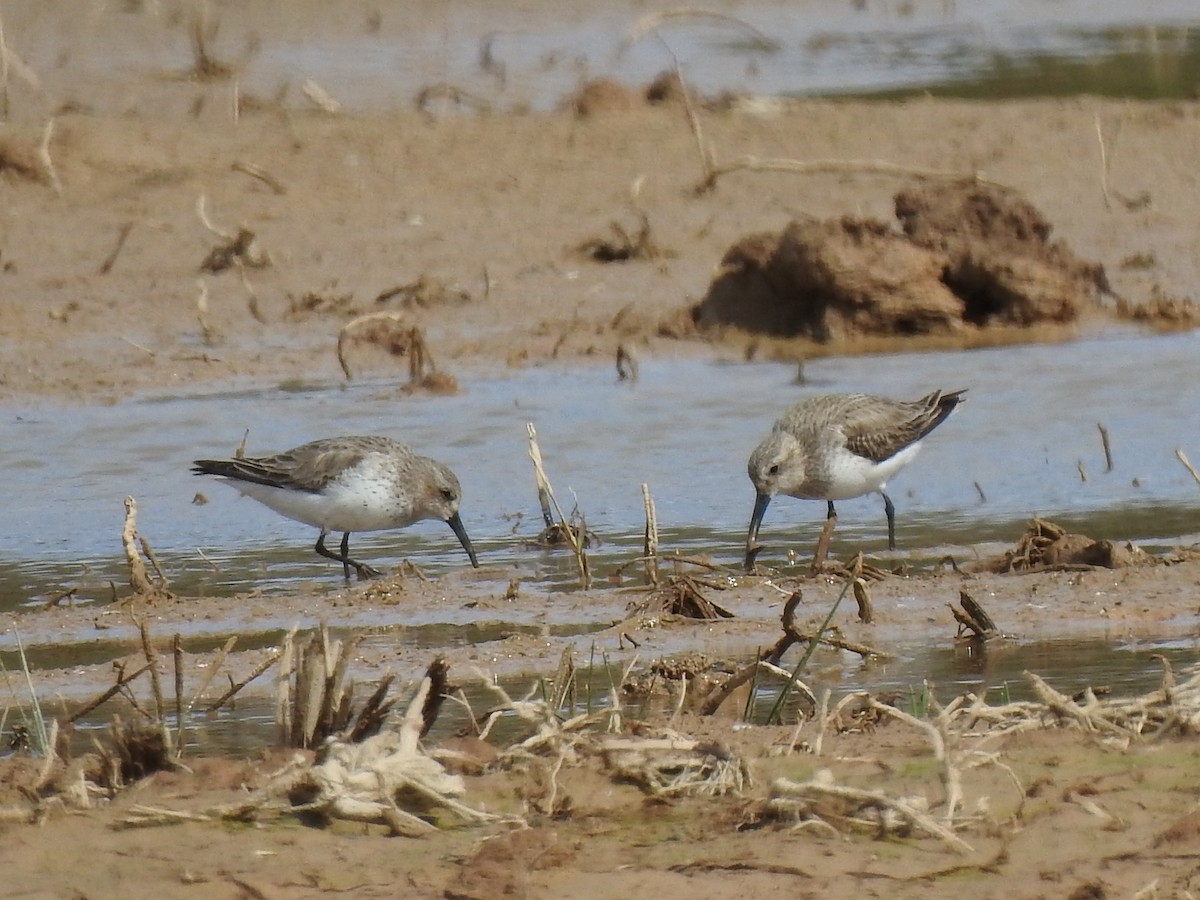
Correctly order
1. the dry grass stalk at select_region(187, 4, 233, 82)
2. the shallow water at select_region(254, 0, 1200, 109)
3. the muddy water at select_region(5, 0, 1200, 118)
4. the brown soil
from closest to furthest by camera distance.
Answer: the brown soil → the dry grass stalk at select_region(187, 4, 233, 82) → the muddy water at select_region(5, 0, 1200, 118) → the shallow water at select_region(254, 0, 1200, 109)

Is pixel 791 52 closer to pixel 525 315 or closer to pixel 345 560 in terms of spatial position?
pixel 525 315

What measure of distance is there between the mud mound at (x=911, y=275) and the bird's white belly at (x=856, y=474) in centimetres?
288

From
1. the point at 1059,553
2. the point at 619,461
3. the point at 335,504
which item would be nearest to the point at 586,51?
the point at 619,461

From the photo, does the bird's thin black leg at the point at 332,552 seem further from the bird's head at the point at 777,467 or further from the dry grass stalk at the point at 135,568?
the bird's head at the point at 777,467

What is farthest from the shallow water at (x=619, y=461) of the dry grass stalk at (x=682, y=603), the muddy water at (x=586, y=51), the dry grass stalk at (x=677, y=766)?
the muddy water at (x=586, y=51)

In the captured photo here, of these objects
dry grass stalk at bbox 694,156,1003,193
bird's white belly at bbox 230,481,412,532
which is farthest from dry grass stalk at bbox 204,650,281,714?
dry grass stalk at bbox 694,156,1003,193

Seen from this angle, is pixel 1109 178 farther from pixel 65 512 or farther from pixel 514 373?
pixel 65 512

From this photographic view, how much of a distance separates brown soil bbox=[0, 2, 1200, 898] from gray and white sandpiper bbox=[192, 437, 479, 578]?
2.34ft

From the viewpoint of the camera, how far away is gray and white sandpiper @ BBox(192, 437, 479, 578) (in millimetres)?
8594

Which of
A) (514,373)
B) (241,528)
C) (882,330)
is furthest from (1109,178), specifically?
(241,528)

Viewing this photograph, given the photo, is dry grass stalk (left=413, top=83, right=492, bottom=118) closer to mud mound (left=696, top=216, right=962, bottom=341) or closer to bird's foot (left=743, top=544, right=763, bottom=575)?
mud mound (left=696, top=216, right=962, bottom=341)

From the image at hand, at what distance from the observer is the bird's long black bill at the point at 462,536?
8352mm

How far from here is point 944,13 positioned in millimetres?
22172

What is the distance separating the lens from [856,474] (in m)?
8.82
